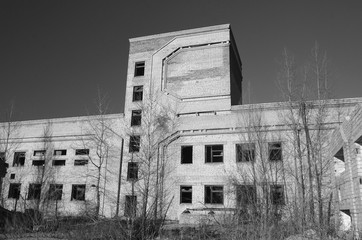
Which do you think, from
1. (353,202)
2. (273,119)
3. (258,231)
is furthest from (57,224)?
(273,119)

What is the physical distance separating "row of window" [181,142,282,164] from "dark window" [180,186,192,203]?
1.90m

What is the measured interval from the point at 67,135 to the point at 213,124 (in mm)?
13194

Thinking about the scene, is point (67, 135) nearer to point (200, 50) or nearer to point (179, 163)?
point (179, 163)

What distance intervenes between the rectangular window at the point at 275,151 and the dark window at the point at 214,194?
402 centimetres

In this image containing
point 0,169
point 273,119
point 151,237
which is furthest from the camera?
point 273,119

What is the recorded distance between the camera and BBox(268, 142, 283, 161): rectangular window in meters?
21.6

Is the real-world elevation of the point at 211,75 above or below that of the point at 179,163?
above

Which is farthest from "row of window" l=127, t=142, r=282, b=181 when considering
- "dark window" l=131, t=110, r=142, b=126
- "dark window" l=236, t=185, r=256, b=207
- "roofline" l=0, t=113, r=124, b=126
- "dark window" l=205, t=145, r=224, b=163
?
"dark window" l=236, t=185, r=256, b=207

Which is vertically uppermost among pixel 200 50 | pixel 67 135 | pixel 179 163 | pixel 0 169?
pixel 200 50

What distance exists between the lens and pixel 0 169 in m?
14.1

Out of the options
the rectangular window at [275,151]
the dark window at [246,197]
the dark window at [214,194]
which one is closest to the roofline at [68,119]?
the dark window at [214,194]

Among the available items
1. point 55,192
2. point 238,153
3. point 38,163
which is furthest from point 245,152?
point 38,163

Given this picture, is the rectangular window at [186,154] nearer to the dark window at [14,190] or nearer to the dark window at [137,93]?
the dark window at [137,93]

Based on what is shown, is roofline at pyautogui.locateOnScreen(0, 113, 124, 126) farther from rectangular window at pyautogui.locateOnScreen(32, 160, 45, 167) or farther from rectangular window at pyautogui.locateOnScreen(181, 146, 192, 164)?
rectangular window at pyautogui.locateOnScreen(181, 146, 192, 164)
